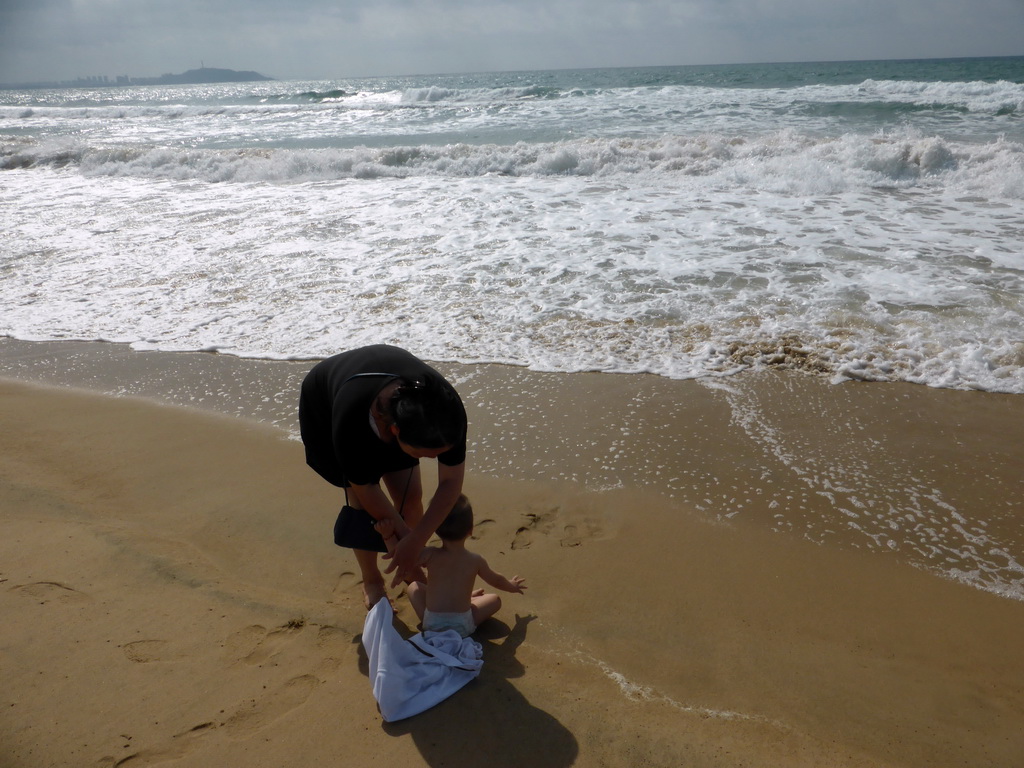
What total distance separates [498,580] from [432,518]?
657 millimetres

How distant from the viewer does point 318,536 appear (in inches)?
132

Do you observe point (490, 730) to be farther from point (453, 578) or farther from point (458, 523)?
point (458, 523)

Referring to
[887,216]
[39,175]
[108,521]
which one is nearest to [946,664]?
[108,521]

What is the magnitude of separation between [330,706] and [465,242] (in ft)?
21.8

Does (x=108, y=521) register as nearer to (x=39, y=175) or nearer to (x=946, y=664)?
(x=946, y=664)

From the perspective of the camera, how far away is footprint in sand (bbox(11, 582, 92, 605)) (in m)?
2.81

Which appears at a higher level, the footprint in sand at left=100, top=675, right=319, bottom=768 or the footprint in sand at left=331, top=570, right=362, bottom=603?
the footprint in sand at left=100, top=675, right=319, bottom=768

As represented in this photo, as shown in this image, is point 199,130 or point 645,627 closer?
point 645,627

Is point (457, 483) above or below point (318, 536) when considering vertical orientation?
above

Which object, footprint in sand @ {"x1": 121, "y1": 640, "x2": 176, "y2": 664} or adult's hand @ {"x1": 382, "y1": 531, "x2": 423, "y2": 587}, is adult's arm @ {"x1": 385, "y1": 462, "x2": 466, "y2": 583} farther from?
footprint in sand @ {"x1": 121, "y1": 640, "x2": 176, "y2": 664}

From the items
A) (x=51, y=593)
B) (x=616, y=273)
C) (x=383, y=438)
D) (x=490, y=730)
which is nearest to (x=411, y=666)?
(x=490, y=730)

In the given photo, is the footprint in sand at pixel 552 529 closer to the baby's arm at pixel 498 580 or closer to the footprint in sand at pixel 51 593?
the baby's arm at pixel 498 580

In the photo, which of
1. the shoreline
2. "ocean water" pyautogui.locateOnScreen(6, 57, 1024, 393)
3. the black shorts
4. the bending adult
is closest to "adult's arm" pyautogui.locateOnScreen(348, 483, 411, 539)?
the bending adult

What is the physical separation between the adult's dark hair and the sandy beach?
3.19 ft
